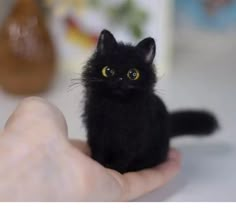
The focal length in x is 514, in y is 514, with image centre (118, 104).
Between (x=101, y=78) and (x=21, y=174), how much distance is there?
0.36 feet

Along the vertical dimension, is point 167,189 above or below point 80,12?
below

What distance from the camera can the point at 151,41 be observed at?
0.46m

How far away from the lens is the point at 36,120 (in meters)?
0.46

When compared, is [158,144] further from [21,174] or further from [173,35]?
[173,35]

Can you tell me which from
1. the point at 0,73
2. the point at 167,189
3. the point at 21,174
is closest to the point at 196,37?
the point at 0,73

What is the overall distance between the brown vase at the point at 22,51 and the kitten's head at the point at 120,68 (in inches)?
14.2

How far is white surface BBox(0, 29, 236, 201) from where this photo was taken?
1.82 ft

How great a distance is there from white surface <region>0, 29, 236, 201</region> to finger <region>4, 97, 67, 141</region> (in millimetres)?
68

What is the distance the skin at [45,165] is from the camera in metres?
0.43

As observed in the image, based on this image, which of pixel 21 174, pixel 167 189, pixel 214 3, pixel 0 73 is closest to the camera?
pixel 21 174

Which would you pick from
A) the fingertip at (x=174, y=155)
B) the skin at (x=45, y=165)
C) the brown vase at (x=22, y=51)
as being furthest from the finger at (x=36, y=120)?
the brown vase at (x=22, y=51)

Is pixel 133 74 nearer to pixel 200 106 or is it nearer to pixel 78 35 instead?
pixel 200 106

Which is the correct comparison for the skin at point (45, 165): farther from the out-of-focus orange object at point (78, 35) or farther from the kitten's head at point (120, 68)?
the out-of-focus orange object at point (78, 35)

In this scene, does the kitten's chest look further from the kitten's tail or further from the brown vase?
the brown vase
